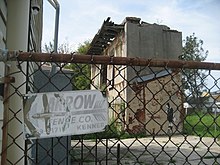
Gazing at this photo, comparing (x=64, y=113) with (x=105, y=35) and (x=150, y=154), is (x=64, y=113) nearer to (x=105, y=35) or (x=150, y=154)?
(x=150, y=154)

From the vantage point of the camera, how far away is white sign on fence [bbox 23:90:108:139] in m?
1.23

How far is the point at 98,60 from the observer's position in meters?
1.37

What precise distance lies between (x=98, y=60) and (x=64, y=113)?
0.27 m

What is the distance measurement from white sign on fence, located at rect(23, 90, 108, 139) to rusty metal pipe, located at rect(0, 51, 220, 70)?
143 millimetres

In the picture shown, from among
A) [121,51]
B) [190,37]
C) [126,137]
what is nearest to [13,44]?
[126,137]

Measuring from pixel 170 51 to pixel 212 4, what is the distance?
9549mm

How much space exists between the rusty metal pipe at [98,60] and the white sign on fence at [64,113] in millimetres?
143

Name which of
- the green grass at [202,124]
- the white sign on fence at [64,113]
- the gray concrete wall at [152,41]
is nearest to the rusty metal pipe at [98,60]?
the white sign on fence at [64,113]

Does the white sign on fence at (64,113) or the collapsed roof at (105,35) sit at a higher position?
the collapsed roof at (105,35)

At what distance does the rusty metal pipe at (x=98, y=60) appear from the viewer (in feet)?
4.18

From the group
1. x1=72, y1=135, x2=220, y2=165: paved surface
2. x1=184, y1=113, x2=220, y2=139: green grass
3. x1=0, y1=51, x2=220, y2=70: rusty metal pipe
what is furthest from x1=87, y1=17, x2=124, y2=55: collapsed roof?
x1=0, y1=51, x2=220, y2=70: rusty metal pipe

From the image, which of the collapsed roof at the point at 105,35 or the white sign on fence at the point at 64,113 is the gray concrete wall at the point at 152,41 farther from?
the white sign on fence at the point at 64,113

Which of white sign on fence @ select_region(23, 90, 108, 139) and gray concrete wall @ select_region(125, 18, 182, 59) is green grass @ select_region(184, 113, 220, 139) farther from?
gray concrete wall @ select_region(125, 18, 182, 59)

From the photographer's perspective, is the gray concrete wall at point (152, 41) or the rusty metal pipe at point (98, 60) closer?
the rusty metal pipe at point (98, 60)
